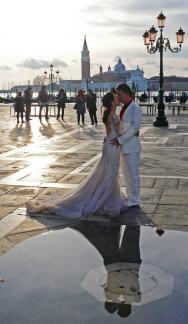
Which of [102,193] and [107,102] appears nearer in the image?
[107,102]

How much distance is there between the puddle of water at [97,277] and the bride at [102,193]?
50 centimetres

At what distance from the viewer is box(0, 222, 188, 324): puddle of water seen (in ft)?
11.3

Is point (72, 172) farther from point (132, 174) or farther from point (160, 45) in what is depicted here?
point (160, 45)

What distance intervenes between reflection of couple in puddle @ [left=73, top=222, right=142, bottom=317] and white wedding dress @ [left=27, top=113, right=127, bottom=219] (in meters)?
0.36

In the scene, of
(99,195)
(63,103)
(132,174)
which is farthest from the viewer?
(63,103)

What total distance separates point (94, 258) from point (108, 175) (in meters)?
1.62

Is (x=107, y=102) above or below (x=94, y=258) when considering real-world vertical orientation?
above

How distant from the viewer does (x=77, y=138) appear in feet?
46.6

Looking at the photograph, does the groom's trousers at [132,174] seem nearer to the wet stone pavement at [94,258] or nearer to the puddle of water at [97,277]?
the wet stone pavement at [94,258]

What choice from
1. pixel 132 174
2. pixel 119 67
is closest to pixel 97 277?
pixel 132 174

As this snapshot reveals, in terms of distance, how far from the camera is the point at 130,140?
6.09m

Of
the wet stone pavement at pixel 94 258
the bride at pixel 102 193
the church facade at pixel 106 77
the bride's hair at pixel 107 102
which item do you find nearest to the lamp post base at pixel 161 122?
the wet stone pavement at pixel 94 258

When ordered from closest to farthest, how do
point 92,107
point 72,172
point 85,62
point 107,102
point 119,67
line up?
point 107,102 → point 72,172 → point 92,107 → point 119,67 → point 85,62

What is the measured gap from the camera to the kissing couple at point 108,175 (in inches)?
232
